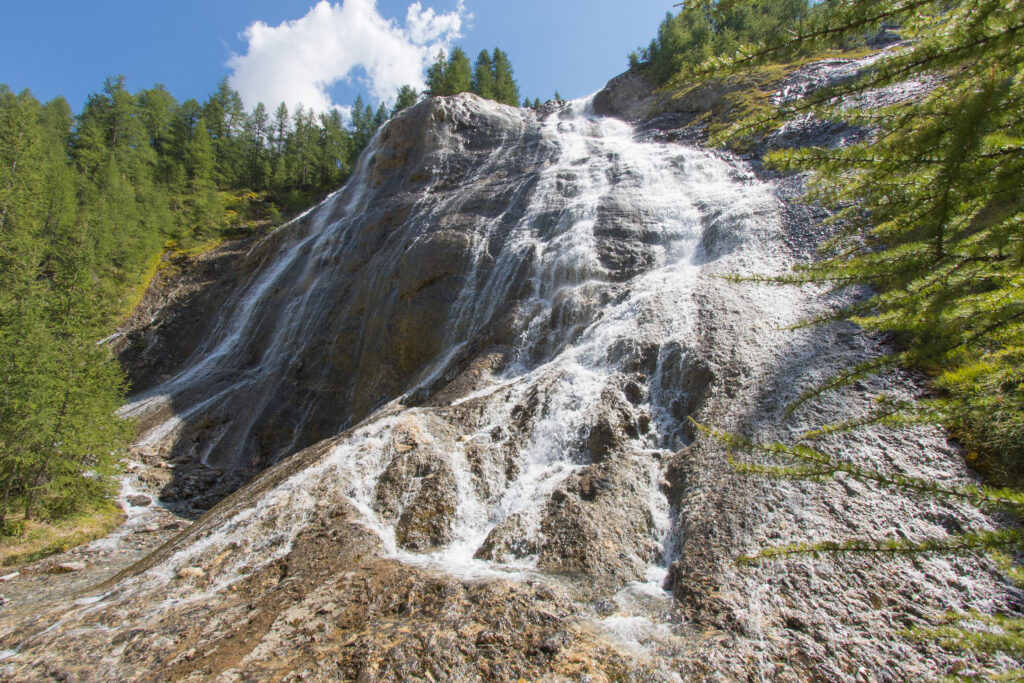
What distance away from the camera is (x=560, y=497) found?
341 inches

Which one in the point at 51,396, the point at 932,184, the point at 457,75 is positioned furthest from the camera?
the point at 457,75

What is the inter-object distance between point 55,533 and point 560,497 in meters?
14.6

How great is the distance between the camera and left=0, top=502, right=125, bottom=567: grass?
12.7 m

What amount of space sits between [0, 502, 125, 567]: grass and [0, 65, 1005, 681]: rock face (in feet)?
15.7

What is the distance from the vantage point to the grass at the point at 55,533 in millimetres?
12680

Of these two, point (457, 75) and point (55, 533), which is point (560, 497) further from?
point (457, 75)

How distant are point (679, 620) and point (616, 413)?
4.79 m

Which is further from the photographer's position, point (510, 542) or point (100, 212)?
point (100, 212)

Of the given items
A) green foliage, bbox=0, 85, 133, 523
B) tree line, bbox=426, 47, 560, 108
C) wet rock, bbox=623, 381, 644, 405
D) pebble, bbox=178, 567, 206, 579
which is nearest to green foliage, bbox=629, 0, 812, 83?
tree line, bbox=426, 47, 560, 108

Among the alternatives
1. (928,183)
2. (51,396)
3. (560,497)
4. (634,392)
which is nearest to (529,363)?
(634,392)

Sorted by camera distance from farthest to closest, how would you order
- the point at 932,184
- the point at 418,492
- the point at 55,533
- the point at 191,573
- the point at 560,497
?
the point at 55,533 → the point at 418,492 → the point at 560,497 → the point at 191,573 → the point at 932,184

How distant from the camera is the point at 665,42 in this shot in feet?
130

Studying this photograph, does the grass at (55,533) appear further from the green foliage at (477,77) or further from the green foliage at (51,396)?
the green foliage at (477,77)

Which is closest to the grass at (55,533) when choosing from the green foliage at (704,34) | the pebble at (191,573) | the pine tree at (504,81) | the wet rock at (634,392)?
the pebble at (191,573)
